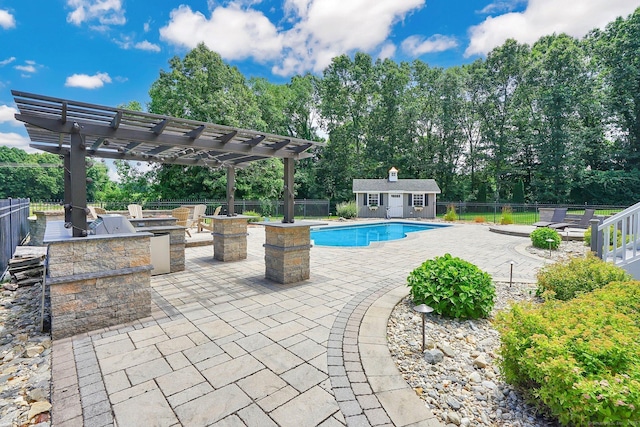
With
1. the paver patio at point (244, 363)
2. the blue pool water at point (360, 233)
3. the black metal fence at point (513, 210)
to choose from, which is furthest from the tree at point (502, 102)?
the paver patio at point (244, 363)

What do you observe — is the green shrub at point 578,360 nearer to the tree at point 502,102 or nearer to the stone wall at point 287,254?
the stone wall at point 287,254

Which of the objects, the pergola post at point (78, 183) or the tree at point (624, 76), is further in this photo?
the tree at point (624, 76)

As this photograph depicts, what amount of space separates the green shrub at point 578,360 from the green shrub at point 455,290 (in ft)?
2.97

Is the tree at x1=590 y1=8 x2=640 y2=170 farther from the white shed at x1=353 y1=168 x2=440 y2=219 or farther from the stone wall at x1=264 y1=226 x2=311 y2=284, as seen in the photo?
the stone wall at x1=264 y1=226 x2=311 y2=284

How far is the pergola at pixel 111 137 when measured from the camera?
10.1ft

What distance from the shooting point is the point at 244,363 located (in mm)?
2551

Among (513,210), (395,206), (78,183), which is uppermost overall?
(78,183)

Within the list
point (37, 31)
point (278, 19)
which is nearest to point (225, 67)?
point (278, 19)

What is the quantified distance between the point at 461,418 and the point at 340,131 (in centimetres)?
2708

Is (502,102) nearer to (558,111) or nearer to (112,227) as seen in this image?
(558,111)

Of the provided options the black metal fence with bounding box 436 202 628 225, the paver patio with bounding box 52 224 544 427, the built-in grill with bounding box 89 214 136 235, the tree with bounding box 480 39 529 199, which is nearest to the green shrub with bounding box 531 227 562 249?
the paver patio with bounding box 52 224 544 427

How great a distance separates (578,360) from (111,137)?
4.76 meters

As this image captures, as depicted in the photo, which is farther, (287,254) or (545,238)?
(545,238)

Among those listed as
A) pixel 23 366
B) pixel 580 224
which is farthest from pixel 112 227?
pixel 580 224
